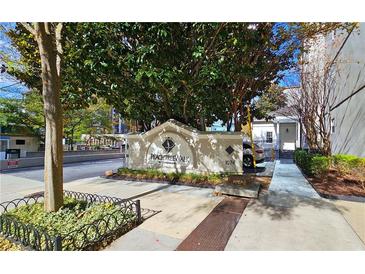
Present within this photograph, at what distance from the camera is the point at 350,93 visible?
929 centimetres

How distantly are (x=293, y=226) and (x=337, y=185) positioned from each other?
4.22m

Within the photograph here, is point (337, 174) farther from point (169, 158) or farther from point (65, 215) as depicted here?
point (65, 215)

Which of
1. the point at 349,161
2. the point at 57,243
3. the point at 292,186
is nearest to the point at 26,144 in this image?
the point at 57,243

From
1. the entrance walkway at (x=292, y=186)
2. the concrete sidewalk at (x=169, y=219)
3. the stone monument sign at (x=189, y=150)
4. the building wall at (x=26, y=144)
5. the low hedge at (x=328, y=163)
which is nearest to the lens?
the concrete sidewalk at (x=169, y=219)

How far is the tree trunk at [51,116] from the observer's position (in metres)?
4.31

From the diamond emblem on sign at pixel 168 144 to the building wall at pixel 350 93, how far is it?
7.53 meters

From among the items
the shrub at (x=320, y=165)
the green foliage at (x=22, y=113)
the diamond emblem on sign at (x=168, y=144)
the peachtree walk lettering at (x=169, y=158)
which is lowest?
the shrub at (x=320, y=165)

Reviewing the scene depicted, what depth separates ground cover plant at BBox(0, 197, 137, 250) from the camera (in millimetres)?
3518

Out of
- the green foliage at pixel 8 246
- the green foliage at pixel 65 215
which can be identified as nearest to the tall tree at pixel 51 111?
the green foliage at pixel 65 215

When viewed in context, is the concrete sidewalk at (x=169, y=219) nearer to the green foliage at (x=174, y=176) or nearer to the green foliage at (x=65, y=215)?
the green foliage at (x=65, y=215)

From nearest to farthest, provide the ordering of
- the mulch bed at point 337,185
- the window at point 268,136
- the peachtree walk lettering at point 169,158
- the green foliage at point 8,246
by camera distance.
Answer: the green foliage at point 8,246 → the mulch bed at point 337,185 → the peachtree walk lettering at point 169,158 → the window at point 268,136

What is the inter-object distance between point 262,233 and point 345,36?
1093 cm

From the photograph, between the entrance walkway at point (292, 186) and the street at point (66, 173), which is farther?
the street at point (66, 173)

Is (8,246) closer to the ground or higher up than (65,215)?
closer to the ground
